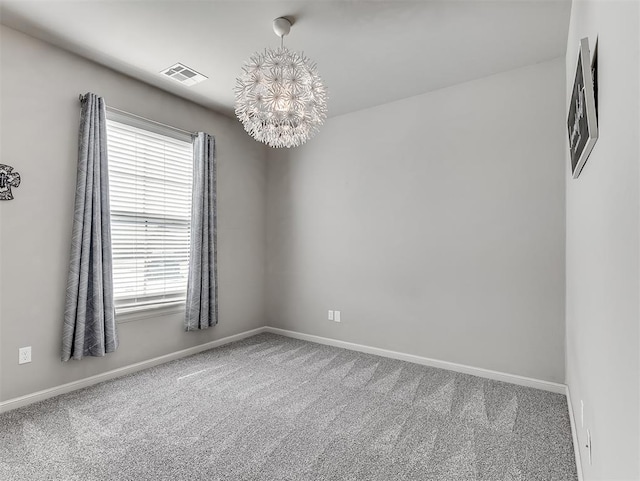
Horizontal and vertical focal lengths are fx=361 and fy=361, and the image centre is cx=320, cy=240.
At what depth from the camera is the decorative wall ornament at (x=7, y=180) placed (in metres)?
2.55

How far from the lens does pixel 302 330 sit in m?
4.47

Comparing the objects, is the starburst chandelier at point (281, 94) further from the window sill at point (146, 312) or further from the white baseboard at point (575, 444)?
the white baseboard at point (575, 444)

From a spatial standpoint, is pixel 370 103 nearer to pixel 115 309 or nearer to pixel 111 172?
pixel 111 172

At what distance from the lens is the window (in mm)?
3266

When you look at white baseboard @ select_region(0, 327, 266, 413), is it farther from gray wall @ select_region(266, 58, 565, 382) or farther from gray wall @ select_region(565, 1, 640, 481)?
gray wall @ select_region(565, 1, 640, 481)

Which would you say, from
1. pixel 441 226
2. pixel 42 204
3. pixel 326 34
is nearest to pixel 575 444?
pixel 441 226

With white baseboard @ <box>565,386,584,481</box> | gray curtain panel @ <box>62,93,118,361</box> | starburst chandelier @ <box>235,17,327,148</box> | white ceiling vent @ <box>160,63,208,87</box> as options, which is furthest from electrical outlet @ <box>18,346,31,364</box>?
white baseboard @ <box>565,386,584,481</box>

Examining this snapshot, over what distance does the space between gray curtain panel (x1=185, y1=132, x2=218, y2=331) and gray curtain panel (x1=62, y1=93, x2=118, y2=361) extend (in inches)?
32.8

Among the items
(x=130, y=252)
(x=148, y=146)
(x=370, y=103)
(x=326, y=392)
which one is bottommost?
(x=326, y=392)

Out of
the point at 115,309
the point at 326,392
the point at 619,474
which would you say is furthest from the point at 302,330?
the point at 619,474

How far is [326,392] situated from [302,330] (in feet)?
5.27

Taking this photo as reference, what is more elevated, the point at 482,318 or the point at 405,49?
the point at 405,49

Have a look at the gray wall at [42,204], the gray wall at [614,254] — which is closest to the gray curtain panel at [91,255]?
the gray wall at [42,204]

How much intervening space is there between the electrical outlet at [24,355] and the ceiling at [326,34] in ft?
7.64
